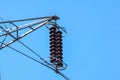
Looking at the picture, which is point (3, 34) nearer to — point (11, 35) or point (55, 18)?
point (11, 35)

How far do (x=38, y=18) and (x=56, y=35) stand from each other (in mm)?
1866

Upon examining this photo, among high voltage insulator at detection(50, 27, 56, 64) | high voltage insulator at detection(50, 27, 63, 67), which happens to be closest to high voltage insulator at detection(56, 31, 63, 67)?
high voltage insulator at detection(50, 27, 63, 67)

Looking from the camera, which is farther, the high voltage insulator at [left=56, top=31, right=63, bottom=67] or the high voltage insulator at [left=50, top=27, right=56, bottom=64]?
the high voltage insulator at [left=50, top=27, right=56, bottom=64]

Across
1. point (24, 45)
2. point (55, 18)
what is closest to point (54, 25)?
point (55, 18)

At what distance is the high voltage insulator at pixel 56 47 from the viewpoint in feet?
105

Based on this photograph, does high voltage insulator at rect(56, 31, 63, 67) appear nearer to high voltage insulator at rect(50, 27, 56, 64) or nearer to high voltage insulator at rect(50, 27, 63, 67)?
high voltage insulator at rect(50, 27, 63, 67)

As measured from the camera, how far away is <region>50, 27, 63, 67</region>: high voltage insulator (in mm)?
32125

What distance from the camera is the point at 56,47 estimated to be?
1286 inches

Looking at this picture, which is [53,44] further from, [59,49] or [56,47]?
[59,49]

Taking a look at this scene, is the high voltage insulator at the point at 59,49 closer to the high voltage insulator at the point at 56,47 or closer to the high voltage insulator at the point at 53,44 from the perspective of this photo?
the high voltage insulator at the point at 56,47

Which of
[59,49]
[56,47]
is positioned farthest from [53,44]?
[59,49]

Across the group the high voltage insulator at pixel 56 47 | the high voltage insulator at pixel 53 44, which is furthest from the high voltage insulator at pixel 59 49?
the high voltage insulator at pixel 53 44

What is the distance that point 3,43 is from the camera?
34719 mm

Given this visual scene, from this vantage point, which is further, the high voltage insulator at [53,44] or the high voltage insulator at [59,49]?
the high voltage insulator at [53,44]
